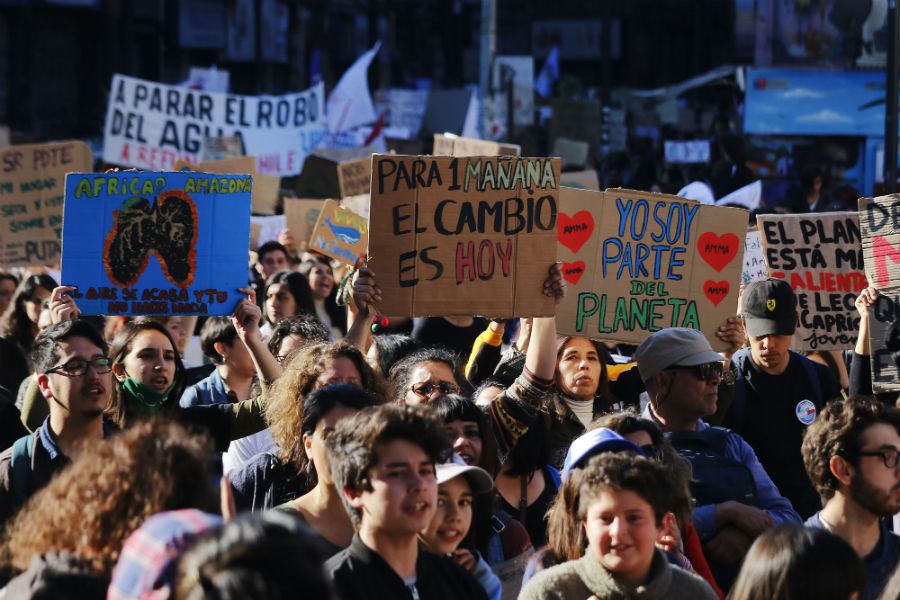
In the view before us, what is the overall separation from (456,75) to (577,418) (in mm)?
41899

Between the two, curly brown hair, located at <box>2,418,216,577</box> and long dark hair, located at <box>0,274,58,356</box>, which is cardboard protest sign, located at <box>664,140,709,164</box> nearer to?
long dark hair, located at <box>0,274,58,356</box>

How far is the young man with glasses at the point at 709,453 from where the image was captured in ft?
15.0

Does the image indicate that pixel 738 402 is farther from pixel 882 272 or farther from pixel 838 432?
pixel 838 432

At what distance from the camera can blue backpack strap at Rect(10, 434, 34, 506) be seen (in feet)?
14.1

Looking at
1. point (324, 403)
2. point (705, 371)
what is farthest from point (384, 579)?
point (705, 371)

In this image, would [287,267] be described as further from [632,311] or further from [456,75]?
[456,75]

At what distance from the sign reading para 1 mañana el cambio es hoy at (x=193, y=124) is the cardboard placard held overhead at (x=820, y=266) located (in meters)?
7.03

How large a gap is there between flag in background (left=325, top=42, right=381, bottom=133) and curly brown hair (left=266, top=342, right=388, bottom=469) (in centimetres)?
1312

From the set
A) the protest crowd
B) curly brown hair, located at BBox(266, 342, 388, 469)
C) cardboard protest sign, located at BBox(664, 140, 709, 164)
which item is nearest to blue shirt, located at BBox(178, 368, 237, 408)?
the protest crowd

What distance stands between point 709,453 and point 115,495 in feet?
8.00

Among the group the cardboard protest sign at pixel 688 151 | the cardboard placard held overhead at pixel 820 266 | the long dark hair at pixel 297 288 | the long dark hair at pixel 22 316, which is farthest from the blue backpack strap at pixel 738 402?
the cardboard protest sign at pixel 688 151

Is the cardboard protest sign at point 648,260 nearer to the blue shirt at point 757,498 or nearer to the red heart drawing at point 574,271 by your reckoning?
the red heart drawing at point 574,271

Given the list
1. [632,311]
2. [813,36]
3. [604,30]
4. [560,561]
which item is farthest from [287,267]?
[604,30]

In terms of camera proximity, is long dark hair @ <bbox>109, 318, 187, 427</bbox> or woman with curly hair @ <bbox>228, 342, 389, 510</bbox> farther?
long dark hair @ <bbox>109, 318, 187, 427</bbox>
